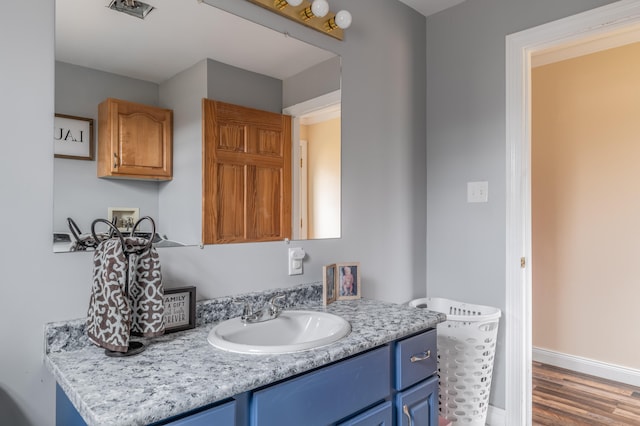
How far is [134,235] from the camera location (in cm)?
128

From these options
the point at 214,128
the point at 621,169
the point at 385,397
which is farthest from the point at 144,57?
the point at 621,169

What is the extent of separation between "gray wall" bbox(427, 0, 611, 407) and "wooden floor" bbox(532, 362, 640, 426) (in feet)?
1.74

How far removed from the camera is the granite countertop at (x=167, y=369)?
81 centimetres

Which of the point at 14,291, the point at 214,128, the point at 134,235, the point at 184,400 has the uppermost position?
the point at 214,128

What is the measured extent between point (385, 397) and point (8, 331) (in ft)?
A: 3.57

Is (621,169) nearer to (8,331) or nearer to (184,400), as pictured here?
(184,400)

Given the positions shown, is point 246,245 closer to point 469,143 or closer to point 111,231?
point 111,231

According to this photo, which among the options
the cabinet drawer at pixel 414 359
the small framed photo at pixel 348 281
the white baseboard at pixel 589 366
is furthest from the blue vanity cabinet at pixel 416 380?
the white baseboard at pixel 589 366

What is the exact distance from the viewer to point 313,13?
1.75m

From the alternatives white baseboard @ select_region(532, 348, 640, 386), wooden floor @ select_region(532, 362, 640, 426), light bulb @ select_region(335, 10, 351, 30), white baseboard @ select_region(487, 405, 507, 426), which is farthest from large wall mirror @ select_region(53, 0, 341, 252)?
white baseboard @ select_region(532, 348, 640, 386)

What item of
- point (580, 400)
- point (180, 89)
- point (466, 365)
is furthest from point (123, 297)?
point (580, 400)

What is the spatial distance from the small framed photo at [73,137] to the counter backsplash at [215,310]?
0.48m

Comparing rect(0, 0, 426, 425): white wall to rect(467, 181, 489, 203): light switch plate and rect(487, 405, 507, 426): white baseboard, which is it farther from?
rect(487, 405, 507, 426): white baseboard

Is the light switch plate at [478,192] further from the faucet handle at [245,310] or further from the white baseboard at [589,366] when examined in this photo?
the white baseboard at [589,366]
